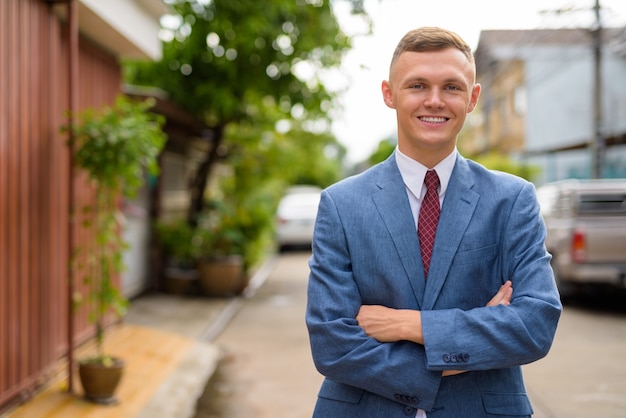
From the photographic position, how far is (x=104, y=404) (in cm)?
563

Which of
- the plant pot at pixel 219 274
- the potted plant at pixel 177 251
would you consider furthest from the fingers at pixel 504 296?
the potted plant at pixel 177 251

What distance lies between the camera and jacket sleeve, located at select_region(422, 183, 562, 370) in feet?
6.33

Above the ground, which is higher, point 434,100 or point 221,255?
point 434,100

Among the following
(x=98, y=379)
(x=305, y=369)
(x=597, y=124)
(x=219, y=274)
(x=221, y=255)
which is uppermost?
(x=597, y=124)

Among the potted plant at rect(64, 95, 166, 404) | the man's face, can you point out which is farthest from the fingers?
the potted plant at rect(64, 95, 166, 404)

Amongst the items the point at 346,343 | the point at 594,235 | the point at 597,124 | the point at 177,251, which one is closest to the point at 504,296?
the point at 346,343

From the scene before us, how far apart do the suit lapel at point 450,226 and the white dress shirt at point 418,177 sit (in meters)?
0.02

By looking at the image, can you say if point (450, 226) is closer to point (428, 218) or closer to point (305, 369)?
point (428, 218)

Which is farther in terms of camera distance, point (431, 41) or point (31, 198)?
point (31, 198)

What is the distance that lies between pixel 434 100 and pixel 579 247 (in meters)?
8.78

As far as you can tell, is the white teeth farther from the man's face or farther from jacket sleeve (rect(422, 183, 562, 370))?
jacket sleeve (rect(422, 183, 562, 370))

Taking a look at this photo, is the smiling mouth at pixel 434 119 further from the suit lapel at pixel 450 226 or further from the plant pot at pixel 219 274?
the plant pot at pixel 219 274

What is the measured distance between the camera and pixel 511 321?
1953 mm

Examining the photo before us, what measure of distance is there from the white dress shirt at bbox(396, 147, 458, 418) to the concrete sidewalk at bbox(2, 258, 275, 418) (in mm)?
3976
